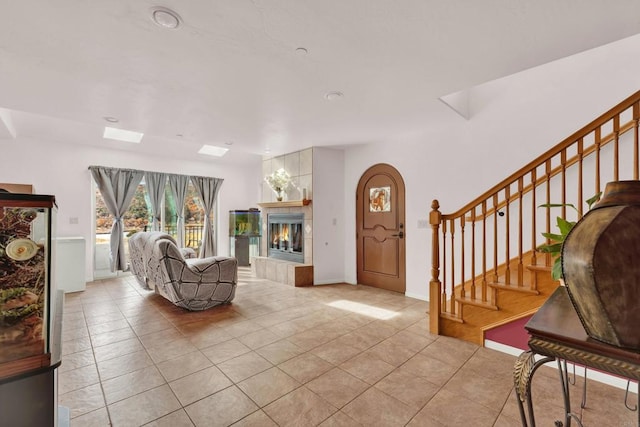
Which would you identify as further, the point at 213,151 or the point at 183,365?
the point at 213,151

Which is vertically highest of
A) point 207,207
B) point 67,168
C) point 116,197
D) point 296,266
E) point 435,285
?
point 67,168

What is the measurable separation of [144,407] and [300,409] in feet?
3.46

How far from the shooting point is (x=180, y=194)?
22.5 ft

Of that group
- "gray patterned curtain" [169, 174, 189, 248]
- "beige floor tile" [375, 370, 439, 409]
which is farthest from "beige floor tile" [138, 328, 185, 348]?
"gray patterned curtain" [169, 174, 189, 248]

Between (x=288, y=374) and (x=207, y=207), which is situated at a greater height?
(x=207, y=207)

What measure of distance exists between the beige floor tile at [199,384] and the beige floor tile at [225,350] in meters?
0.20

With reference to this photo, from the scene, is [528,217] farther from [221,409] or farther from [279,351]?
[221,409]

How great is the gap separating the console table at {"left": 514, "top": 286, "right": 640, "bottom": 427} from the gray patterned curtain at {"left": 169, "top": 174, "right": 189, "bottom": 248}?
714cm

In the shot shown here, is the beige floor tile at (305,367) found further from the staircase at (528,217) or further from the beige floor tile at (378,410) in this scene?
the staircase at (528,217)

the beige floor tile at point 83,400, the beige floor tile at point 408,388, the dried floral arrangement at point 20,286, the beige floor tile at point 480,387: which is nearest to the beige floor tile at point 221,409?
the beige floor tile at point 83,400

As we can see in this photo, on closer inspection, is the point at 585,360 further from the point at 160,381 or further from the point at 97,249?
the point at 97,249

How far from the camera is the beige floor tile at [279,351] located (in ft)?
8.39

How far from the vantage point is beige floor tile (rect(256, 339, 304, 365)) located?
101 inches

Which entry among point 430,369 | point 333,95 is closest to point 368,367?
point 430,369
